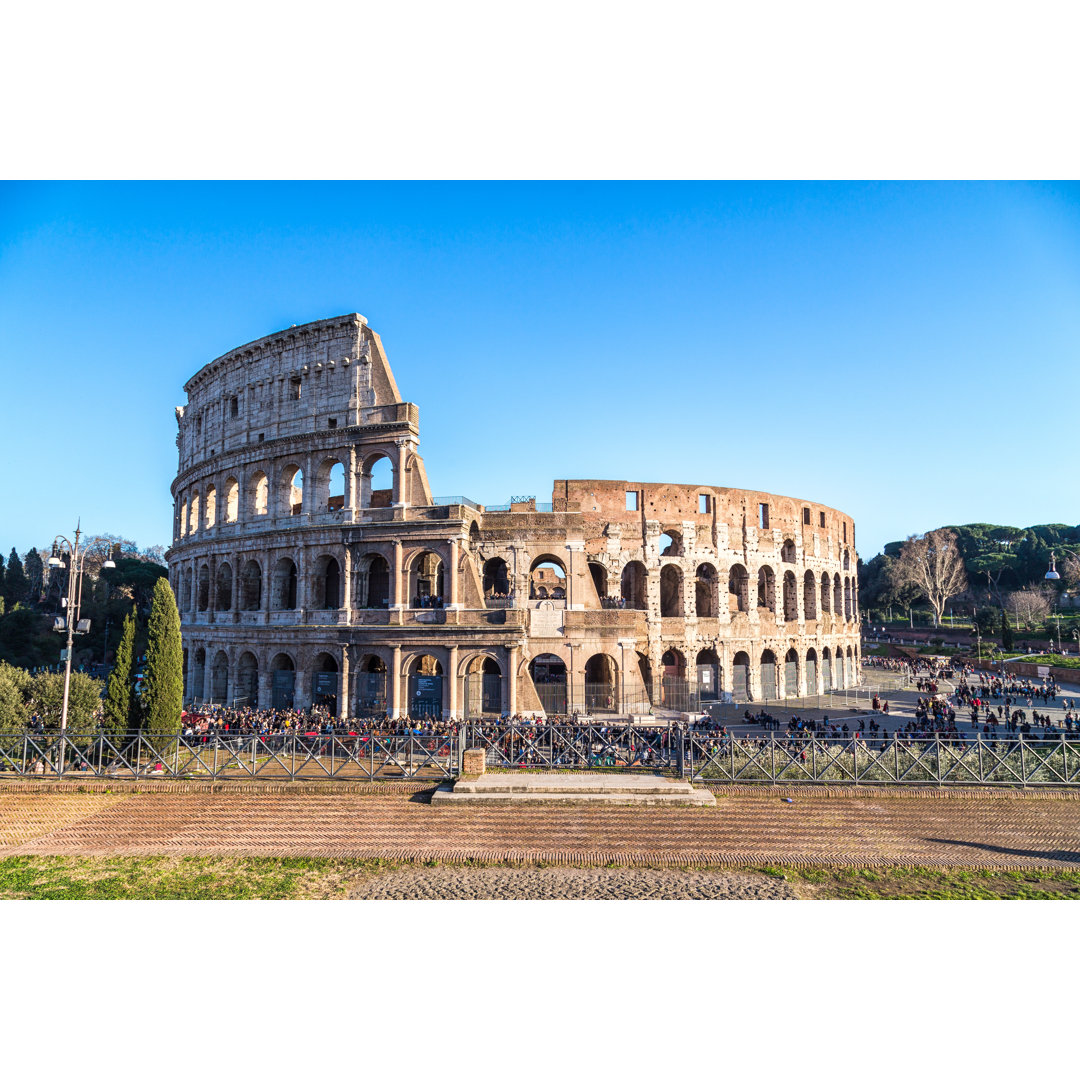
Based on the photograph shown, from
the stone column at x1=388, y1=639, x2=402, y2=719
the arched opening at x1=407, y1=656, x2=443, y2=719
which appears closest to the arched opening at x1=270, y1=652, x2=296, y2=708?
the stone column at x1=388, y1=639, x2=402, y2=719

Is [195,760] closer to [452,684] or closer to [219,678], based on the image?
[452,684]

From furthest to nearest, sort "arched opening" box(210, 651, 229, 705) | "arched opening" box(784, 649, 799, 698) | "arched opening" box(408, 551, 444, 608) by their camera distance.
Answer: "arched opening" box(784, 649, 799, 698)
"arched opening" box(210, 651, 229, 705)
"arched opening" box(408, 551, 444, 608)

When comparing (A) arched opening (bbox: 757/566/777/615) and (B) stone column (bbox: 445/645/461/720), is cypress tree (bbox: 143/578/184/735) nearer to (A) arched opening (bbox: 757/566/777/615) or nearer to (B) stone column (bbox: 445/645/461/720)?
(B) stone column (bbox: 445/645/461/720)

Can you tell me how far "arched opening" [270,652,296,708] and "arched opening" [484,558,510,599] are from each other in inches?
359

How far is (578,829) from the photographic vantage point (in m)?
12.4

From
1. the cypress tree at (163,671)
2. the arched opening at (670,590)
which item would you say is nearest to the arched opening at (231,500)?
the cypress tree at (163,671)

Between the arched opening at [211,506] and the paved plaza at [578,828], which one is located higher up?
the arched opening at [211,506]

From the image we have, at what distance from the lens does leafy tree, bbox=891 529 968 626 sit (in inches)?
2499

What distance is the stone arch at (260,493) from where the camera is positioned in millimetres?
30125

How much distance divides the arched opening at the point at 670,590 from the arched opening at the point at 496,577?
832cm

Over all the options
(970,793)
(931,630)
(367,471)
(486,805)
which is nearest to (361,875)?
(486,805)

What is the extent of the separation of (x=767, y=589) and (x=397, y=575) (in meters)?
21.6

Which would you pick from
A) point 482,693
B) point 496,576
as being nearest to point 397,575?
point 482,693

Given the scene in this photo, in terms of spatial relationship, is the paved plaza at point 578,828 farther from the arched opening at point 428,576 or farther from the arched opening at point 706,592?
the arched opening at point 706,592
